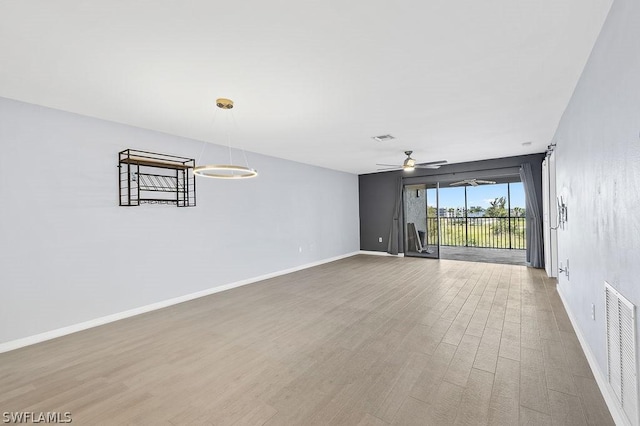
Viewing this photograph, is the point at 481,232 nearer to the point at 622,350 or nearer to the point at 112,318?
the point at 622,350

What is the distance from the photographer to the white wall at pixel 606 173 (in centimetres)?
140

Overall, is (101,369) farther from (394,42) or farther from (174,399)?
(394,42)

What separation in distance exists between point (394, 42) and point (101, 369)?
3.63 meters

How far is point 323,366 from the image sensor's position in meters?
2.30

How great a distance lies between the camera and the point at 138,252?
146 inches

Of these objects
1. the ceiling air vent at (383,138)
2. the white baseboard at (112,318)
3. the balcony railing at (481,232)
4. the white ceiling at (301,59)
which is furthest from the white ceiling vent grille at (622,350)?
the balcony railing at (481,232)

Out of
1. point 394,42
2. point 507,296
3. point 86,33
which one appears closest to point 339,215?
point 507,296

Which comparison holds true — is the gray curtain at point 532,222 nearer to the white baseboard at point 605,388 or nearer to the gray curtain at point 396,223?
the gray curtain at point 396,223

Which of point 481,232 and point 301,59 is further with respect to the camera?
point 481,232

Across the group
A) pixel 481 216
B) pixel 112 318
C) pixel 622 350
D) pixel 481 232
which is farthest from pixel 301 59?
pixel 481 232

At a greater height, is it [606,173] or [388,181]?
[388,181]
